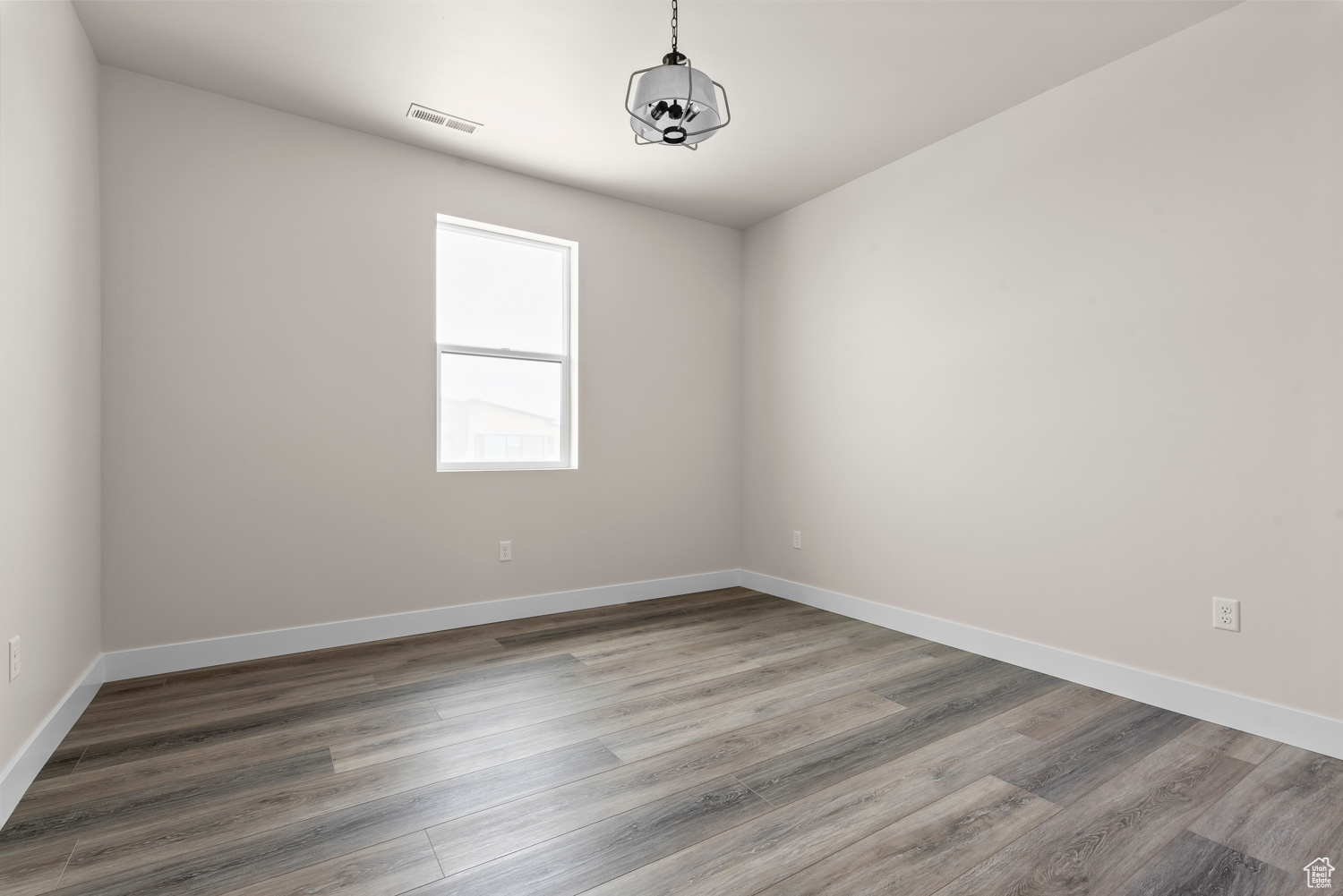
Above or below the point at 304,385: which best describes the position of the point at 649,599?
below

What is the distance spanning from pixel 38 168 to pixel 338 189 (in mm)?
1374

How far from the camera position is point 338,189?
11.0ft

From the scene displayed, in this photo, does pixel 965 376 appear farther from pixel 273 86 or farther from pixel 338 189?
pixel 273 86

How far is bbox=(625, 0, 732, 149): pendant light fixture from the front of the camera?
2025 mm

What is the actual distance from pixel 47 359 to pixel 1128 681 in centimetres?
420

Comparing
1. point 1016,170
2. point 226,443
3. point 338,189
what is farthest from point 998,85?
point 226,443

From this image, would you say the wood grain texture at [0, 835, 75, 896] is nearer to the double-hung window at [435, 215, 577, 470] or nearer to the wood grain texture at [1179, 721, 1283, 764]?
the double-hung window at [435, 215, 577, 470]

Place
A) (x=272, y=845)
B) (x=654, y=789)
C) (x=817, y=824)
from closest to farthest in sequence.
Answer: (x=272, y=845), (x=817, y=824), (x=654, y=789)

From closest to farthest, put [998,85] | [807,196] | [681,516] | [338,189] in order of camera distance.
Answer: [998,85]
[338,189]
[807,196]
[681,516]

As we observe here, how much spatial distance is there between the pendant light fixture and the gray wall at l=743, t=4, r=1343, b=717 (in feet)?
5.92

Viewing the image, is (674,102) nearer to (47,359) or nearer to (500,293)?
(500,293)

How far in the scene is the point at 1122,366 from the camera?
8.96ft

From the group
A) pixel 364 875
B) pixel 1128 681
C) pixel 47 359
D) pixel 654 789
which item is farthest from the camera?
pixel 1128 681

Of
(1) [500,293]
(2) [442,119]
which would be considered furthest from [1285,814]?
(2) [442,119]
